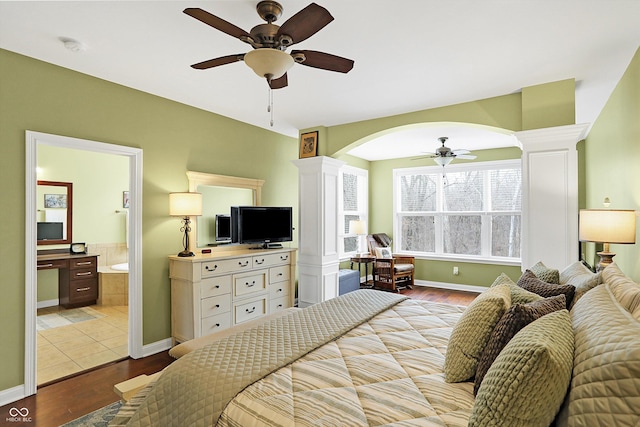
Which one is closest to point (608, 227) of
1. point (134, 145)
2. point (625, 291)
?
point (625, 291)

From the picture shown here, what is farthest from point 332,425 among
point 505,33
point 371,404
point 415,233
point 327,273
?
point 415,233

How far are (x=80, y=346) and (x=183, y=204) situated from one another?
1827 millimetres

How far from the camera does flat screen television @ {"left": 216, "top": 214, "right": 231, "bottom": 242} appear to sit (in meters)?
4.06

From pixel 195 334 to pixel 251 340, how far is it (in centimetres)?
190

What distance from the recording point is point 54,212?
204 inches

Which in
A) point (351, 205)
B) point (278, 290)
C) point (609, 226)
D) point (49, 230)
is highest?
point (351, 205)

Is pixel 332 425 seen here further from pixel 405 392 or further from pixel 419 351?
pixel 419 351

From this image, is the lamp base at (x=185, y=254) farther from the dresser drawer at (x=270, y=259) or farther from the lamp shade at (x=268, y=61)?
the lamp shade at (x=268, y=61)

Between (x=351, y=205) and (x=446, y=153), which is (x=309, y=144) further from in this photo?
(x=351, y=205)

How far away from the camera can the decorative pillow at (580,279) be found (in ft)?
5.17

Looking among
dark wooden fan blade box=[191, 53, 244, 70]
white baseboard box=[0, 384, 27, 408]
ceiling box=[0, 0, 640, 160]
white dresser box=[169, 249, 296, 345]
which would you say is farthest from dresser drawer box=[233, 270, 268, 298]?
dark wooden fan blade box=[191, 53, 244, 70]

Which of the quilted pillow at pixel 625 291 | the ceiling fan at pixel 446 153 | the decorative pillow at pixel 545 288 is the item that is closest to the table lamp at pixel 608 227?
→ the decorative pillow at pixel 545 288

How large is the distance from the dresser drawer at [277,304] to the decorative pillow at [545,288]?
113 inches

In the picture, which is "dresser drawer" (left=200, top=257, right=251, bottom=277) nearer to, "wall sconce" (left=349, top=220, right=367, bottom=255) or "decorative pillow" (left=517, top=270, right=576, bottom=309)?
"decorative pillow" (left=517, top=270, right=576, bottom=309)
